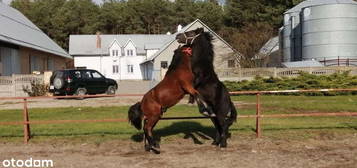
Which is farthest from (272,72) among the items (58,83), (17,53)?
(17,53)

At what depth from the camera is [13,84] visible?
90.5ft

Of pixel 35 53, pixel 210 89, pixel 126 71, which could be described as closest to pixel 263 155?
pixel 210 89

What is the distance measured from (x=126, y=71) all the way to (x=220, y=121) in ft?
210

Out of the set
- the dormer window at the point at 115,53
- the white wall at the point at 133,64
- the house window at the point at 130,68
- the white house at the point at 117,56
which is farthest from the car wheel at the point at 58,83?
the dormer window at the point at 115,53

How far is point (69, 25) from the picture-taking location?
282 ft

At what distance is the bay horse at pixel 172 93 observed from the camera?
802cm

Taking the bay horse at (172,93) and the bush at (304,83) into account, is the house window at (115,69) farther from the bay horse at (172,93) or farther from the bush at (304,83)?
the bay horse at (172,93)

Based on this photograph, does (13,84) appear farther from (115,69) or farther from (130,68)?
(115,69)

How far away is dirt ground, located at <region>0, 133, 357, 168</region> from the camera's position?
7.68m

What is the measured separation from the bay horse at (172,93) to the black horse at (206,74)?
0.13m

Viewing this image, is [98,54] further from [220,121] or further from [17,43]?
[220,121]

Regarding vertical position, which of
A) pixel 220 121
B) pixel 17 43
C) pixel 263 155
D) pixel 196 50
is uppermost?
pixel 17 43

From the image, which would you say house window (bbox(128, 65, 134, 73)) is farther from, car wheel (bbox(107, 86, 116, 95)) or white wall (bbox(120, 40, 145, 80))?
car wheel (bbox(107, 86, 116, 95))

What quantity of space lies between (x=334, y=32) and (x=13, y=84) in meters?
24.3
